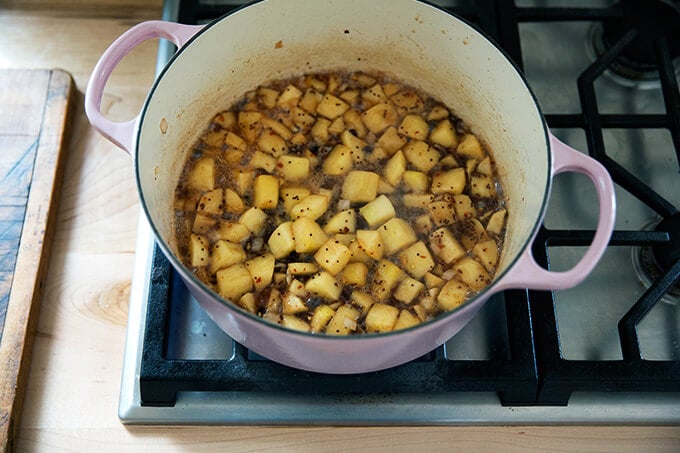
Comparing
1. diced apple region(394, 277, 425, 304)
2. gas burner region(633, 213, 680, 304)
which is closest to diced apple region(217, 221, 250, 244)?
diced apple region(394, 277, 425, 304)

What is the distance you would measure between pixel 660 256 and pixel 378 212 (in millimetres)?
370

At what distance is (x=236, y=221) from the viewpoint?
969 millimetres

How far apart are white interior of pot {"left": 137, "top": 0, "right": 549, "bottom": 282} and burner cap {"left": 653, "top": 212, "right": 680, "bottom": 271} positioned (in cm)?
20

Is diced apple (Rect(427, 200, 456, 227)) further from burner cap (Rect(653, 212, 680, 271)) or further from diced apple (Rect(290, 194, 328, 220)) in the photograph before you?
burner cap (Rect(653, 212, 680, 271))

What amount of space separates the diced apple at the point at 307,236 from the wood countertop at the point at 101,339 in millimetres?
223

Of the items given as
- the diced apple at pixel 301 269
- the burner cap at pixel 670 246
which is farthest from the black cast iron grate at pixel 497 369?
the diced apple at pixel 301 269

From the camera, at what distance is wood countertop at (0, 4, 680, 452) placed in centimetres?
91

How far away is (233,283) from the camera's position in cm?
90

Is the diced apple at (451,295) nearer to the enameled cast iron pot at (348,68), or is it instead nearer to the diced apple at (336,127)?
the enameled cast iron pot at (348,68)

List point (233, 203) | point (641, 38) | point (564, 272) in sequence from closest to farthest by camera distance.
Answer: point (564, 272)
point (233, 203)
point (641, 38)

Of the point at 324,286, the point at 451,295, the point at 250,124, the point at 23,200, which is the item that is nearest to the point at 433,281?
the point at 451,295

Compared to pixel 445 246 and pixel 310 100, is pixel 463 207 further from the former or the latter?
pixel 310 100

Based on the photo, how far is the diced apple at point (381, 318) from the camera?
877 millimetres

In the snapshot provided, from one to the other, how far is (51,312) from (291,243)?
34cm
